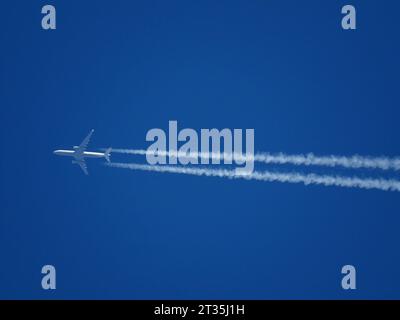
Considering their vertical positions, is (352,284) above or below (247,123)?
below

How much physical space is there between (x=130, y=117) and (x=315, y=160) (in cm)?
6549

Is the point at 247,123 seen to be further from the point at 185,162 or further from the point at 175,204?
the point at 185,162

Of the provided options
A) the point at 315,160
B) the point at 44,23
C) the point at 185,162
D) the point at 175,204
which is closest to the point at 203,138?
the point at 185,162

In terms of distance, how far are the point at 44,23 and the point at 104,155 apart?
1110cm

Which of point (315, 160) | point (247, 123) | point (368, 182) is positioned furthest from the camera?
point (247, 123)

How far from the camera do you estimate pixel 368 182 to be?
146 feet

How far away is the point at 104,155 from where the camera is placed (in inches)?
2274

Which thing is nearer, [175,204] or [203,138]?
[203,138]

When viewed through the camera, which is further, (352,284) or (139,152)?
(139,152)
